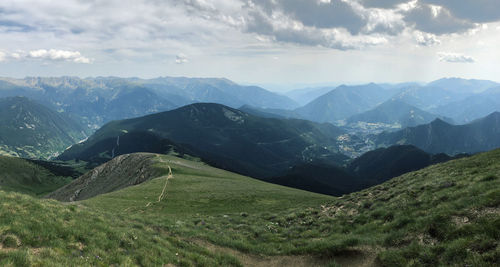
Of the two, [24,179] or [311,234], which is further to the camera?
[24,179]

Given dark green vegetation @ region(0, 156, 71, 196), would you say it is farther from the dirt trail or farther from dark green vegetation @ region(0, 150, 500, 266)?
the dirt trail

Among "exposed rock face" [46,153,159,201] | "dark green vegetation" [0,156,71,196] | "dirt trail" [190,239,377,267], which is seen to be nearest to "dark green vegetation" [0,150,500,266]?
"dirt trail" [190,239,377,267]

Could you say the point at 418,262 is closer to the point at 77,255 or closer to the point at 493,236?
the point at 493,236

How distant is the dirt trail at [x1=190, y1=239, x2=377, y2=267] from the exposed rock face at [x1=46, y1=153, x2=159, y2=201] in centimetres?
5738

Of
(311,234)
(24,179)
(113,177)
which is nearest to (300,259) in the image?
(311,234)

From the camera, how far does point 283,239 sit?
1956cm

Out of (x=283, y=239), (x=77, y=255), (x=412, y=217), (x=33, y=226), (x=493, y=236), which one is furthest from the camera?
(x=283, y=239)

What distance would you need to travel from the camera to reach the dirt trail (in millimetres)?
13914

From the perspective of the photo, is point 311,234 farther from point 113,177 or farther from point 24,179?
point 24,179

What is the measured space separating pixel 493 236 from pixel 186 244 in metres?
16.2

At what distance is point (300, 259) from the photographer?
1555cm

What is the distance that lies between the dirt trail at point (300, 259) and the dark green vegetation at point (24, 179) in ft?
640

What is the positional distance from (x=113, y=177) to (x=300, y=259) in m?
87.3

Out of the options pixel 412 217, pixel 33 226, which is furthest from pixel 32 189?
pixel 412 217
